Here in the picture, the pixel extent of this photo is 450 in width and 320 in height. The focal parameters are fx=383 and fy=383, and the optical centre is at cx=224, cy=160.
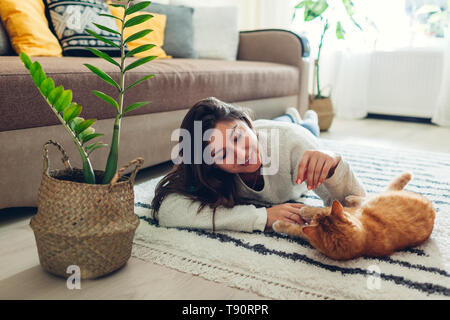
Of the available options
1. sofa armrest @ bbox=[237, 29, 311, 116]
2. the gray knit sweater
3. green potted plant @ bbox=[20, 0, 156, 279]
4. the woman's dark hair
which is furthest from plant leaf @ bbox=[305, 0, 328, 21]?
green potted plant @ bbox=[20, 0, 156, 279]

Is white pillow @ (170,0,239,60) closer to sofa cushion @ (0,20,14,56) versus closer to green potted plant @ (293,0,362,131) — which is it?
green potted plant @ (293,0,362,131)

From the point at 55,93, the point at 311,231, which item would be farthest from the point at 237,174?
the point at 55,93

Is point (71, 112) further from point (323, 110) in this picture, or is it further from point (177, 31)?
point (323, 110)

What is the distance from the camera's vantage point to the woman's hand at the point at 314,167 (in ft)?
3.00

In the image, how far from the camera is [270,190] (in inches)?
44.4

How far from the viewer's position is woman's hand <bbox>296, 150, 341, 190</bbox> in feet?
3.00

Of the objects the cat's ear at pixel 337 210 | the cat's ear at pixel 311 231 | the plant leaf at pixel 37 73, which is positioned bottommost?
the cat's ear at pixel 311 231

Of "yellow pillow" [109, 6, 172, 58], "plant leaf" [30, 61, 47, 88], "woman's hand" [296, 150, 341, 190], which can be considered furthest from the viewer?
"yellow pillow" [109, 6, 172, 58]

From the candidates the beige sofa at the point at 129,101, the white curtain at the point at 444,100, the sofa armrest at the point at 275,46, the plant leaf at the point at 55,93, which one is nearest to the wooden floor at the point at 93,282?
the beige sofa at the point at 129,101

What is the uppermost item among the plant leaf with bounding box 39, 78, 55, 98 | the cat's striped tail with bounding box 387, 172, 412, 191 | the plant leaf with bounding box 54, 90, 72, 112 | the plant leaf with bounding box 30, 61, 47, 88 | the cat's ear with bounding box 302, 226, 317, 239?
the plant leaf with bounding box 30, 61, 47, 88

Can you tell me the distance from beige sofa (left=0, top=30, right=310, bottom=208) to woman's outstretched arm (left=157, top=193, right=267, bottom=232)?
0.35 metres

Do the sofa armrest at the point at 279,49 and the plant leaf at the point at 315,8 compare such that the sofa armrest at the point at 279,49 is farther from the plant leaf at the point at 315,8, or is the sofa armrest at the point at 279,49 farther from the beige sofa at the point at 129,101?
the plant leaf at the point at 315,8

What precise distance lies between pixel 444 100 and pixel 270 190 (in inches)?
95.7

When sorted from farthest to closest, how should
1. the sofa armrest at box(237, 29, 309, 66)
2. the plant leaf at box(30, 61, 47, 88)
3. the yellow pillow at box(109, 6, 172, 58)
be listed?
the sofa armrest at box(237, 29, 309, 66), the yellow pillow at box(109, 6, 172, 58), the plant leaf at box(30, 61, 47, 88)
